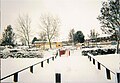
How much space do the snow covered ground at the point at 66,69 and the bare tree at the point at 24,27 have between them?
357mm

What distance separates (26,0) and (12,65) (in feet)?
3.48

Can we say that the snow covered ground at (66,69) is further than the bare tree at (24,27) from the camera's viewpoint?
No

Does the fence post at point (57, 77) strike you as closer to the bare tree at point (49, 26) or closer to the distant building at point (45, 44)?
the distant building at point (45, 44)

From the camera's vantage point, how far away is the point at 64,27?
290cm

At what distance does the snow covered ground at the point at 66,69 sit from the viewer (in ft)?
9.09

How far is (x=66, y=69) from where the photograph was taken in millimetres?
2834

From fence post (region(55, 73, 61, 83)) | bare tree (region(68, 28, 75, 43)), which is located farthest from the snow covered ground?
bare tree (region(68, 28, 75, 43))

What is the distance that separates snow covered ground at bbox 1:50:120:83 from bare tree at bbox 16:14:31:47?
357 millimetres

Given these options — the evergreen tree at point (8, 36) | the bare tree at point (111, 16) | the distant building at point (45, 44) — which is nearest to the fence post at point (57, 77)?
the distant building at point (45, 44)

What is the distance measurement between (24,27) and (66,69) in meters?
0.95

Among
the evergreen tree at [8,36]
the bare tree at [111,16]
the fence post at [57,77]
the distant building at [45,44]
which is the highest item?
the bare tree at [111,16]

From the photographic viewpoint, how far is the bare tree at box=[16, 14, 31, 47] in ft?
9.52

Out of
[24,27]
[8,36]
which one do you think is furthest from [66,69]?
[8,36]

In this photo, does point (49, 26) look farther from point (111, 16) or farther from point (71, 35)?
point (111, 16)
